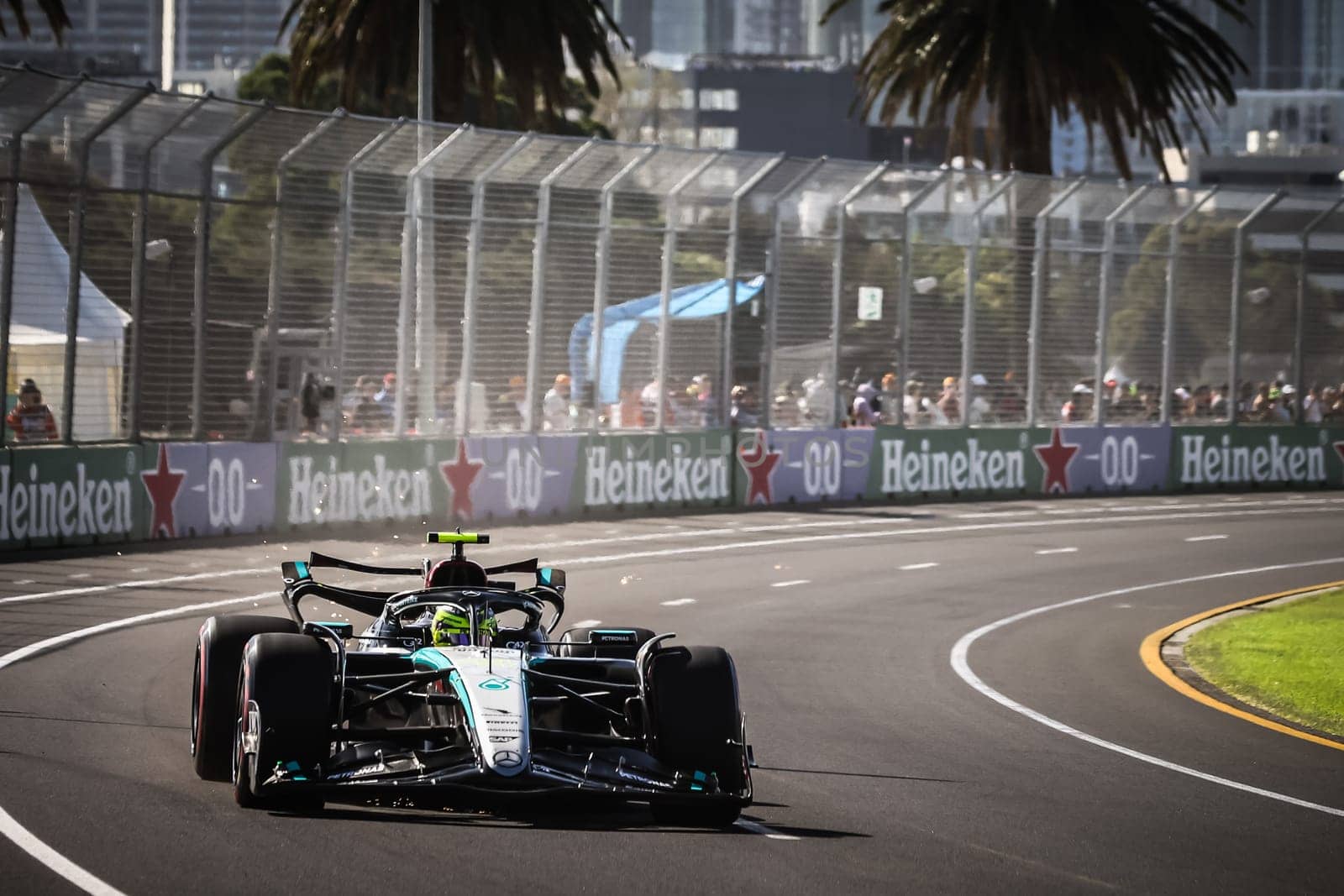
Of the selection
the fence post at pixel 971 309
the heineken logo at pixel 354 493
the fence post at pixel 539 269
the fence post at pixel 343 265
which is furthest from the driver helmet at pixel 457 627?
the fence post at pixel 971 309

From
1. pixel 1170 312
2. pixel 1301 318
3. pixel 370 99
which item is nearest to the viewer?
pixel 1170 312

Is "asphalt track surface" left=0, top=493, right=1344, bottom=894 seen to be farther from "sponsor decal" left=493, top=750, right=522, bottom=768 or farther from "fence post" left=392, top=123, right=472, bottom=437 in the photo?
"fence post" left=392, top=123, right=472, bottom=437

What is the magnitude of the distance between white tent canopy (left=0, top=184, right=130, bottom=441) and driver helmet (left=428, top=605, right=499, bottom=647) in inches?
461

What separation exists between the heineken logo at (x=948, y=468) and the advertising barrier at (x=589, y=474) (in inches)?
0.9

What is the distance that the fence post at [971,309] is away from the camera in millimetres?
Result: 30062

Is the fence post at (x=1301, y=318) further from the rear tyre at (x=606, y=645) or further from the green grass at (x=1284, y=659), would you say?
the rear tyre at (x=606, y=645)

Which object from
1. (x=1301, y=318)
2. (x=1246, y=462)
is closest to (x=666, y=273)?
(x=1246, y=462)

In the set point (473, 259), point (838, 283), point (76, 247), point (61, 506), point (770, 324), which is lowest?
point (61, 506)

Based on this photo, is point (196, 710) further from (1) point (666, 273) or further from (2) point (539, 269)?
(1) point (666, 273)

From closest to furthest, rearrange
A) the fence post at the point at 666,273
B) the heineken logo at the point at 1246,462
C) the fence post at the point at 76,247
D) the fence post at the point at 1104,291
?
the fence post at the point at 76,247 → the fence post at the point at 666,273 → the fence post at the point at 1104,291 → the heineken logo at the point at 1246,462

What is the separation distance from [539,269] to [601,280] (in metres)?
1.04

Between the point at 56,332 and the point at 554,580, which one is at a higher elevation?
the point at 56,332

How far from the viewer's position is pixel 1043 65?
112ft

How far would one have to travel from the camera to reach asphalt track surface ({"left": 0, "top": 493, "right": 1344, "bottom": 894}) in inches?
301
